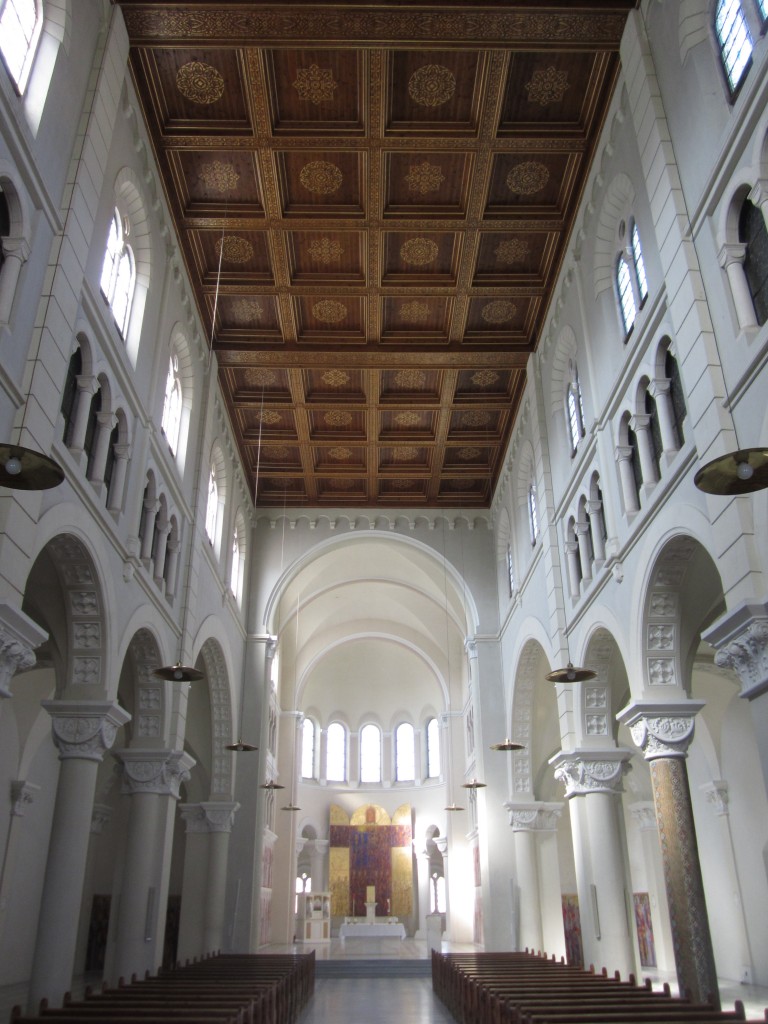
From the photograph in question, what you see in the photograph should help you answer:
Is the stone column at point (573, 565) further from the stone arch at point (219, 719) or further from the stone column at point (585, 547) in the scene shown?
the stone arch at point (219, 719)

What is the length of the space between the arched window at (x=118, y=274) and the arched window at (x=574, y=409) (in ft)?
25.0

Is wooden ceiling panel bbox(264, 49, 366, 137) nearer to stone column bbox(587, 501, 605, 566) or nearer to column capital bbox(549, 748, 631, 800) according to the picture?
stone column bbox(587, 501, 605, 566)

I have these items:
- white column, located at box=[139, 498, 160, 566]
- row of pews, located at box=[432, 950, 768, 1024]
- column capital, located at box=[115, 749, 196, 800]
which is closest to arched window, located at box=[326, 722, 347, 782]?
row of pews, located at box=[432, 950, 768, 1024]

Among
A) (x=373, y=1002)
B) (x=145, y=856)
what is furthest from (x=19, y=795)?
(x=373, y=1002)

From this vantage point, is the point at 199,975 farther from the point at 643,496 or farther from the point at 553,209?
the point at 553,209

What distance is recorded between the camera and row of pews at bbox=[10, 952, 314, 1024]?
26.3 feet

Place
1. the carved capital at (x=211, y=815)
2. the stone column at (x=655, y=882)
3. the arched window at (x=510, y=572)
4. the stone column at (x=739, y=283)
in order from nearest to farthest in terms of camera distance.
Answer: the stone column at (x=739, y=283) < the stone column at (x=655, y=882) < the carved capital at (x=211, y=815) < the arched window at (x=510, y=572)

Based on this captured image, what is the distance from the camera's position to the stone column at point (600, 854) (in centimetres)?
1294

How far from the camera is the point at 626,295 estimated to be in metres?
12.8

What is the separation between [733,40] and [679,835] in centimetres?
893

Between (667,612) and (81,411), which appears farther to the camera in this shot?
(667,612)

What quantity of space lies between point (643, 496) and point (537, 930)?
12.0 m

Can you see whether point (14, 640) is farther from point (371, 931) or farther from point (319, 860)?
point (319, 860)

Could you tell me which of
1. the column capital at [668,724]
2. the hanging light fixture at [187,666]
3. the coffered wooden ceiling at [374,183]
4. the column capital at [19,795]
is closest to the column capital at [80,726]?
the hanging light fixture at [187,666]
